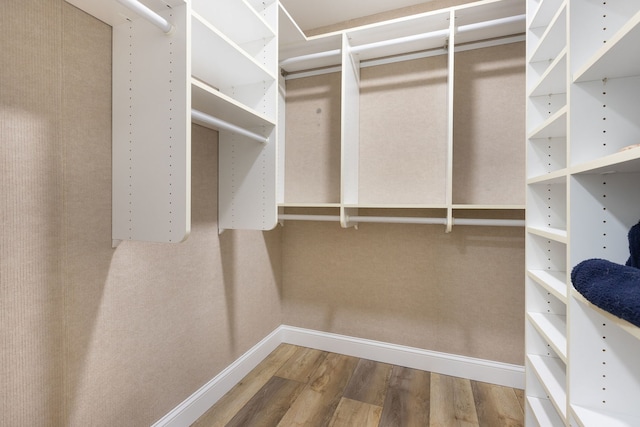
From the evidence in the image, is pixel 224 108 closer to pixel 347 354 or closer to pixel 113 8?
pixel 113 8

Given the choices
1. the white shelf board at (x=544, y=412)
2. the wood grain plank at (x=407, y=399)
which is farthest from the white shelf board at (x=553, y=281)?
the wood grain plank at (x=407, y=399)

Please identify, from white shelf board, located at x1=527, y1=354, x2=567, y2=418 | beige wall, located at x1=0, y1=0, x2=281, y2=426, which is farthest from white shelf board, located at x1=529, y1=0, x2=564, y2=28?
beige wall, located at x1=0, y1=0, x2=281, y2=426

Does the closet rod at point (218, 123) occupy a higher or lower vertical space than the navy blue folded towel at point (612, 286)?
higher

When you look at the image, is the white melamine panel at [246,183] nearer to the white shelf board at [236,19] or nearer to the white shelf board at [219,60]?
the white shelf board at [219,60]

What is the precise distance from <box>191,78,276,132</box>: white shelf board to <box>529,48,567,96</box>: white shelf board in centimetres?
122

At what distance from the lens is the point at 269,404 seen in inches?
67.6

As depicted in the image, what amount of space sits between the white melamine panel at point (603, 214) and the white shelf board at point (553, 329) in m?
0.38

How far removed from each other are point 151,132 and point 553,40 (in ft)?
5.43

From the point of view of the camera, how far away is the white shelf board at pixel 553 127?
3.51 feet

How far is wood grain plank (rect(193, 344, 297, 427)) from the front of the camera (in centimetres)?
161

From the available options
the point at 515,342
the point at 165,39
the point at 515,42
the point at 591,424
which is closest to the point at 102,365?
the point at 165,39

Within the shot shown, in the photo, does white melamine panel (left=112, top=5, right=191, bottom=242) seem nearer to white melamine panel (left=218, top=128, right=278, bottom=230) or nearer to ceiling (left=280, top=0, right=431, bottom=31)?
white melamine panel (left=218, top=128, right=278, bottom=230)

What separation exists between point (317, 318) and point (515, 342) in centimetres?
134

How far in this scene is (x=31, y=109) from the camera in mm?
948
